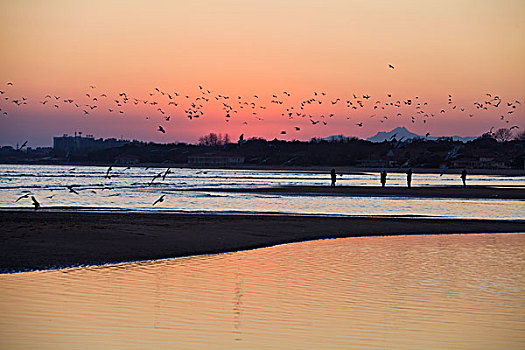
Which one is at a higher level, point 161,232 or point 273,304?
point 161,232

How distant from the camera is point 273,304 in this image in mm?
13156

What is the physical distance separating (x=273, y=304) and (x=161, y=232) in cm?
1173

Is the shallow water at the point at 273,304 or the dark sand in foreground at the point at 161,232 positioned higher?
the dark sand in foreground at the point at 161,232

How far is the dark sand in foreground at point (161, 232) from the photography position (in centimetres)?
1875

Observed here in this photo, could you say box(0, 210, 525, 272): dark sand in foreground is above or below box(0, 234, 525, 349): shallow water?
above

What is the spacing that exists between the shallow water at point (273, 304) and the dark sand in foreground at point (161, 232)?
1516mm

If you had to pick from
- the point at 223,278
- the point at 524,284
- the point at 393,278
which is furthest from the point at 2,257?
the point at 524,284

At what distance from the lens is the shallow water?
10.6m

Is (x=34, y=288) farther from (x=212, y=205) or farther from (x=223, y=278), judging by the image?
(x=212, y=205)

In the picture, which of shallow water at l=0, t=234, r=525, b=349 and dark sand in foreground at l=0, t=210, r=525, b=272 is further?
dark sand in foreground at l=0, t=210, r=525, b=272

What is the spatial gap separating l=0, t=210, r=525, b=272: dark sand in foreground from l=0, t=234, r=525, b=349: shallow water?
1.52 meters

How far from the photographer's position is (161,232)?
953 inches

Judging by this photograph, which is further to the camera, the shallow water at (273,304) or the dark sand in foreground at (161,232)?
the dark sand in foreground at (161,232)

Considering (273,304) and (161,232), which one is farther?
(161,232)
